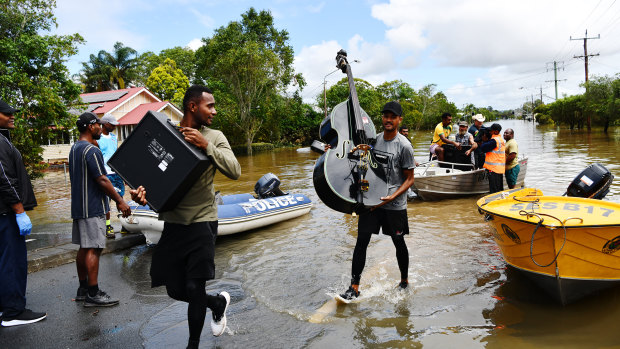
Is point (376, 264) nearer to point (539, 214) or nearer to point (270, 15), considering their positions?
point (539, 214)

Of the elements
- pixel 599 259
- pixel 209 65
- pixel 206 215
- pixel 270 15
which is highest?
pixel 270 15

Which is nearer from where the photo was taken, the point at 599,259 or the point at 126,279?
the point at 599,259

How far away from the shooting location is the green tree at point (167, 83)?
130 ft

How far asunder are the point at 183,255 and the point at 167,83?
132ft

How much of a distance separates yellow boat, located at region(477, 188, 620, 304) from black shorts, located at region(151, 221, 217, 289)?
10.3ft

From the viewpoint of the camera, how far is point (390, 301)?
4609 mm

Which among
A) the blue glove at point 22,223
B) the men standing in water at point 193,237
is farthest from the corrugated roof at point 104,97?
the men standing in water at point 193,237

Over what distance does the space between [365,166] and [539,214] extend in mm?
1814

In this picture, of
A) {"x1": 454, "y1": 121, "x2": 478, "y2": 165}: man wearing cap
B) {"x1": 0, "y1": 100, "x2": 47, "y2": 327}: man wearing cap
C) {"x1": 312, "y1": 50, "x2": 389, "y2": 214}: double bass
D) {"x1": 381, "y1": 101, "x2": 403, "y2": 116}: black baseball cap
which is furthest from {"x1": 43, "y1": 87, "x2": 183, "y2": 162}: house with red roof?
{"x1": 381, "y1": 101, "x2": 403, "y2": 116}: black baseball cap

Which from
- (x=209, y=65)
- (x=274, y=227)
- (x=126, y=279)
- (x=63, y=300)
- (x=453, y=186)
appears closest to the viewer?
(x=63, y=300)

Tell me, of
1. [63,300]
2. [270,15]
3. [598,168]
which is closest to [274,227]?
[63,300]

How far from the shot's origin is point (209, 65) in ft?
113

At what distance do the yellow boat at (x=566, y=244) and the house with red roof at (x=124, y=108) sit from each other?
29.5 meters

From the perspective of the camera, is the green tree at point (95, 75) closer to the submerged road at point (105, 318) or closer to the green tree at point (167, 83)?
the green tree at point (167, 83)
